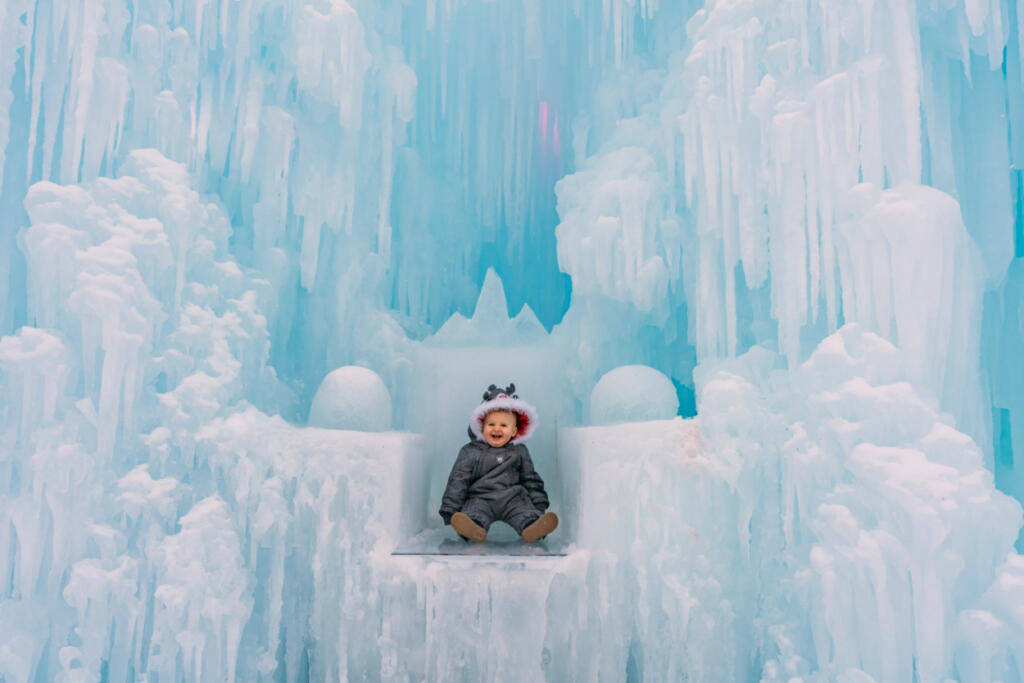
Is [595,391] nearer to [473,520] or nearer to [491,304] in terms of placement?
[473,520]

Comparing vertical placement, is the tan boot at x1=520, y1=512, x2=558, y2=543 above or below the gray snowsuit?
below

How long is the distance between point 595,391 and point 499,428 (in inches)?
26.6

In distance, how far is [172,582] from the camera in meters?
3.35

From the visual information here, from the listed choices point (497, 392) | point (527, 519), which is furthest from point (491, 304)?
point (527, 519)

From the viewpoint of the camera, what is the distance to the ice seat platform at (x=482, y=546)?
12.6 ft

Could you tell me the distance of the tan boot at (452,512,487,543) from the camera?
407 cm

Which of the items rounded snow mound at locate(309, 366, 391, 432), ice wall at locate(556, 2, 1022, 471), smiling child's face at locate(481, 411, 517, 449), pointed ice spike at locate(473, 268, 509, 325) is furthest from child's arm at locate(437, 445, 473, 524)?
ice wall at locate(556, 2, 1022, 471)

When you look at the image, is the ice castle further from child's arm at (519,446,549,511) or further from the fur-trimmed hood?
the fur-trimmed hood

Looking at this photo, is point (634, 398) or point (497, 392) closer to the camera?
point (634, 398)

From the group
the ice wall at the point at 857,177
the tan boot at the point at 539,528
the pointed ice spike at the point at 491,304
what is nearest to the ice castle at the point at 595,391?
the ice wall at the point at 857,177

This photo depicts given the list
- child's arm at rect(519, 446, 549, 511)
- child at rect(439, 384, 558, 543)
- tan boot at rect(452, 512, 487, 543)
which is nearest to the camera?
tan boot at rect(452, 512, 487, 543)

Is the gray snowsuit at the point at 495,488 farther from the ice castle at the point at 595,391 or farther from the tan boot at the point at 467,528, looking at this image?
the ice castle at the point at 595,391

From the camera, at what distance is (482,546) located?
4.13 m

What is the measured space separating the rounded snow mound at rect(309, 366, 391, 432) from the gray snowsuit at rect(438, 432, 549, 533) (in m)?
0.62
